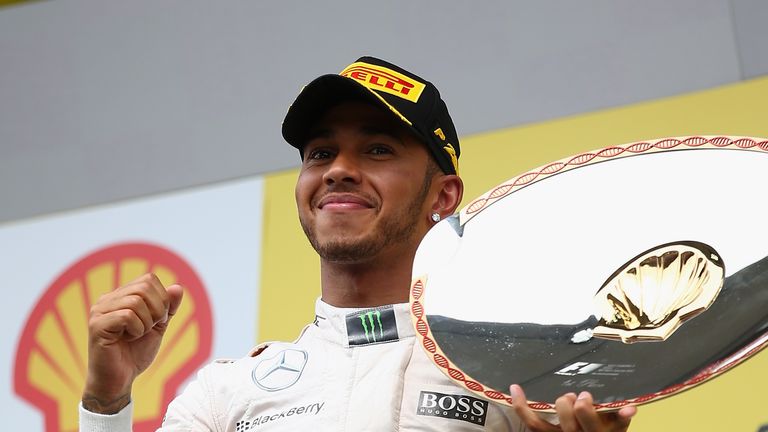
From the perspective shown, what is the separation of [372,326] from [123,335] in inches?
11.1

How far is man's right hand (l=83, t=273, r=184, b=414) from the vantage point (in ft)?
4.25

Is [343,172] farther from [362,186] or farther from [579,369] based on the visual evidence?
[579,369]

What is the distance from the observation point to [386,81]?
1546 millimetres

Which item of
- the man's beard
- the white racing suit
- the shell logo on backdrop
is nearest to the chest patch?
the white racing suit

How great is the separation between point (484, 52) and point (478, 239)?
3.55 feet

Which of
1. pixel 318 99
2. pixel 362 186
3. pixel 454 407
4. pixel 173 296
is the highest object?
pixel 318 99

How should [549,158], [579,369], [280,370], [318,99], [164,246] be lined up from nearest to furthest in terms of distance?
[579,369], [280,370], [318,99], [549,158], [164,246]

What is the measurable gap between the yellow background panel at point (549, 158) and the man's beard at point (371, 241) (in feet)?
1.75

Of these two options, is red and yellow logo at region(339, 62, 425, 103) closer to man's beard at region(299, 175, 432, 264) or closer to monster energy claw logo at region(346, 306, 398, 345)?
man's beard at region(299, 175, 432, 264)

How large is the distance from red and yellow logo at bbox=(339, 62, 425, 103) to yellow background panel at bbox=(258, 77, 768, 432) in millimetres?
527

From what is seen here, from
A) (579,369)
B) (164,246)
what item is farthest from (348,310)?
(164,246)

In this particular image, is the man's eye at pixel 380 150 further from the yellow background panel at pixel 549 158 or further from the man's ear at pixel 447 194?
the yellow background panel at pixel 549 158

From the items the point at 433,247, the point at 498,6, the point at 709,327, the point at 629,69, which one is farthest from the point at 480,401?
the point at 498,6

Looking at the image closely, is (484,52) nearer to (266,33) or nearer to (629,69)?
(629,69)
